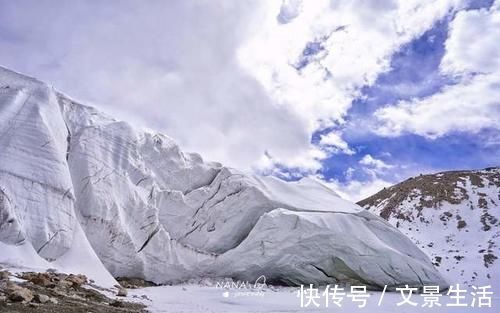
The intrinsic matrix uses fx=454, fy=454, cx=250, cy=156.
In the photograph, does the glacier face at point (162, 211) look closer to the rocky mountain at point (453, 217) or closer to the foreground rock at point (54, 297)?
the foreground rock at point (54, 297)

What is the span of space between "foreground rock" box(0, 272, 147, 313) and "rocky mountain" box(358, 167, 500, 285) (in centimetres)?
2008

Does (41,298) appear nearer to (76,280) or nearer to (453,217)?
(76,280)

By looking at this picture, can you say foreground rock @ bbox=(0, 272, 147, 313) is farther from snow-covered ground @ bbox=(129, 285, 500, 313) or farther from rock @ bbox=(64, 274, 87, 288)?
snow-covered ground @ bbox=(129, 285, 500, 313)

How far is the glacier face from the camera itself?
1281 cm

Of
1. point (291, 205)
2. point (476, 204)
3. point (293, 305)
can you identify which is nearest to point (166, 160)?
point (291, 205)

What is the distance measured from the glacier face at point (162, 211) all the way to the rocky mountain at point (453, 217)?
9.18 meters

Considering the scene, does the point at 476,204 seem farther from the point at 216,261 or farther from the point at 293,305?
the point at 293,305

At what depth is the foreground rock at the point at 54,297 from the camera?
6824 millimetres

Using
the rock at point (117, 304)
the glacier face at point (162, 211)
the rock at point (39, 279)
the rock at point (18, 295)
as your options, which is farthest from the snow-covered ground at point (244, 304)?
the glacier face at point (162, 211)

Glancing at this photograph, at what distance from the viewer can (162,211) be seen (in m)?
17.5

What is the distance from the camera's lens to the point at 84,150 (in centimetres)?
1532

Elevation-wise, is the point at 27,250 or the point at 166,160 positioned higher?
the point at 166,160

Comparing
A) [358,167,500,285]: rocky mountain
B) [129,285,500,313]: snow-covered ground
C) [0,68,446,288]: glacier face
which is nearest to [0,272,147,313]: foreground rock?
[129,285,500,313]: snow-covered ground

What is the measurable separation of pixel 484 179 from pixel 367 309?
3584cm
